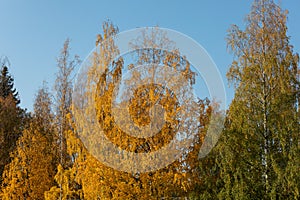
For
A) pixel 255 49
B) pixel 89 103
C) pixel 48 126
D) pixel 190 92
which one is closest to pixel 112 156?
pixel 89 103

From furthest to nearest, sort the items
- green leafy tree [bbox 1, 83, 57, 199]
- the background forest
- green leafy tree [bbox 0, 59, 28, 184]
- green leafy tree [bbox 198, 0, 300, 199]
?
1. green leafy tree [bbox 0, 59, 28, 184]
2. green leafy tree [bbox 1, 83, 57, 199]
3. green leafy tree [bbox 198, 0, 300, 199]
4. the background forest

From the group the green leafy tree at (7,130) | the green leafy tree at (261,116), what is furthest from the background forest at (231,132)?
the green leafy tree at (7,130)

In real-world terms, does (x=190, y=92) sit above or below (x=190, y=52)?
below

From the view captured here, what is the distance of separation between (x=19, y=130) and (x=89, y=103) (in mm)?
8400

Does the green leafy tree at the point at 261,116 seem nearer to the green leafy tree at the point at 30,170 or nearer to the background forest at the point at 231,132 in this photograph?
the background forest at the point at 231,132

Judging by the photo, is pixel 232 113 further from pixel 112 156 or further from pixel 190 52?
pixel 112 156

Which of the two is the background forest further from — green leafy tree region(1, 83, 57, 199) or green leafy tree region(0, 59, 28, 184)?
green leafy tree region(0, 59, 28, 184)

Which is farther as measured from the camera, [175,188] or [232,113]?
[232,113]

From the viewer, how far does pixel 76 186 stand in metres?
10.8

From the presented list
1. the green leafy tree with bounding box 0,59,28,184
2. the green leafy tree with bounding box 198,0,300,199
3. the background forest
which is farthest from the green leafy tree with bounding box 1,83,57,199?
the green leafy tree with bounding box 198,0,300,199

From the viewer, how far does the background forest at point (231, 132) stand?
7699 millimetres

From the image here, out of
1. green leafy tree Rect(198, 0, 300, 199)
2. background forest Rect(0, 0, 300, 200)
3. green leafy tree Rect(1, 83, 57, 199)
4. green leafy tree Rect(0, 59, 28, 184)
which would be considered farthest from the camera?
green leafy tree Rect(0, 59, 28, 184)

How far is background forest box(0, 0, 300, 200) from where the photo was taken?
770cm

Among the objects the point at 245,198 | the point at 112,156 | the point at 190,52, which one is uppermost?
the point at 190,52
